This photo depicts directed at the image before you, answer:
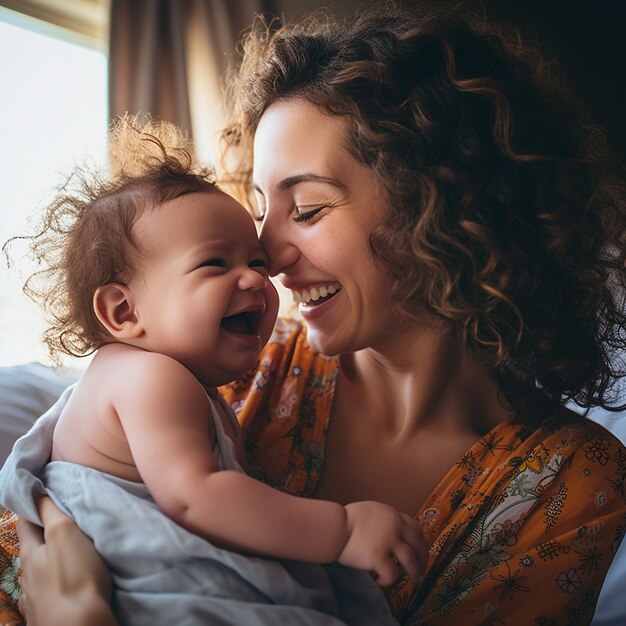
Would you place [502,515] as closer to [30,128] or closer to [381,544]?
[381,544]

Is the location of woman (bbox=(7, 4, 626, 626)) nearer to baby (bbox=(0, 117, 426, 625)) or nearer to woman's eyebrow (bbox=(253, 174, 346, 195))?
woman's eyebrow (bbox=(253, 174, 346, 195))

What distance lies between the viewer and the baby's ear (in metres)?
0.97

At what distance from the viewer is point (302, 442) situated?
4.33ft

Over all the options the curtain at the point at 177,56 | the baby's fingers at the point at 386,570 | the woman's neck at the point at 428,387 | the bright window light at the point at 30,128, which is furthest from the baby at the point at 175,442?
the curtain at the point at 177,56

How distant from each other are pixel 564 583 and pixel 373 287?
0.61m

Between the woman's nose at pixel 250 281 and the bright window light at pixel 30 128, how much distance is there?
131cm

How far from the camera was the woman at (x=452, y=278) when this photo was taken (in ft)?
3.81

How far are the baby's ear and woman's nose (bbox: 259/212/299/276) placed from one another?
1.11 ft

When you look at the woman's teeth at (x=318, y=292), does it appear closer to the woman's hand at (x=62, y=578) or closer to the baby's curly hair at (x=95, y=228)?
the baby's curly hair at (x=95, y=228)

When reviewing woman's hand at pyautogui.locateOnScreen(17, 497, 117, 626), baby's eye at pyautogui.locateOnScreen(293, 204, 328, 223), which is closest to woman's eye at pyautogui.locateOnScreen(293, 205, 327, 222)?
baby's eye at pyautogui.locateOnScreen(293, 204, 328, 223)

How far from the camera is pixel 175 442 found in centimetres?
79

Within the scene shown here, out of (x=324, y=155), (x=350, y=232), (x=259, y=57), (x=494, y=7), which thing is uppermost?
(x=494, y=7)

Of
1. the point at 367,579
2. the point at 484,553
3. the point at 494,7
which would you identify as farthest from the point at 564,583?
the point at 494,7

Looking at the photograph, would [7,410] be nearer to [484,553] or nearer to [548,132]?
[484,553]
